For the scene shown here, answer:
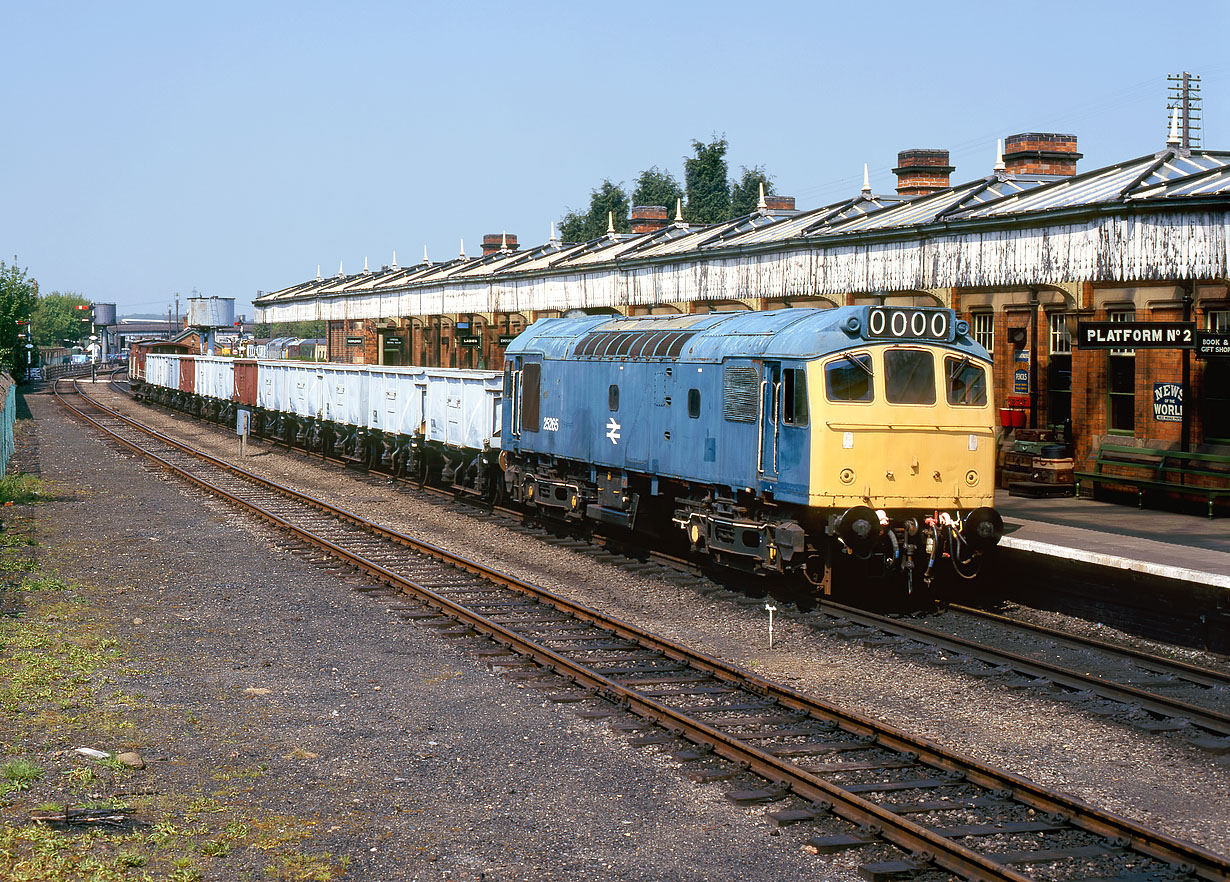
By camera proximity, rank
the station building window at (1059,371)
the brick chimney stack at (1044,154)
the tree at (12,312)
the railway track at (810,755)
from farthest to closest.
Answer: the tree at (12,312) → the brick chimney stack at (1044,154) → the station building window at (1059,371) → the railway track at (810,755)

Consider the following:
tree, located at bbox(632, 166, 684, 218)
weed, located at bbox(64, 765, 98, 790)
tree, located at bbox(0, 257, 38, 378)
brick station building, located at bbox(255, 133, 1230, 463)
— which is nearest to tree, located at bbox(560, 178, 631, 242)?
tree, located at bbox(632, 166, 684, 218)

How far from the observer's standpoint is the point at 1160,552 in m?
15.8

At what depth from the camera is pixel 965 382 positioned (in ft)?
51.1

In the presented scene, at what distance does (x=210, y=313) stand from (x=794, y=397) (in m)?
76.7

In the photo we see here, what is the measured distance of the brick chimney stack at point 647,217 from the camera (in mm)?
53062

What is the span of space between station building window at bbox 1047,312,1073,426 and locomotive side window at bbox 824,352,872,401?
1002 cm

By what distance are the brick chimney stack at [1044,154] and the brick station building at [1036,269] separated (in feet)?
0.10

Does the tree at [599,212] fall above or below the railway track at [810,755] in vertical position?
above

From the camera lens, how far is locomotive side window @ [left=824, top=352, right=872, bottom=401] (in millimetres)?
14938

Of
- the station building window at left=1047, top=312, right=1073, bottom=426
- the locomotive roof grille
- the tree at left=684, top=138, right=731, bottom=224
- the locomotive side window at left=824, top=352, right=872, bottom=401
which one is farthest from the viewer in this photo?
the tree at left=684, top=138, right=731, bottom=224

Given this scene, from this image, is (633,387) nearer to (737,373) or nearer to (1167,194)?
(737,373)

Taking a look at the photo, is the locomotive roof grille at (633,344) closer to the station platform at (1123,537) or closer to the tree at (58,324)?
the station platform at (1123,537)

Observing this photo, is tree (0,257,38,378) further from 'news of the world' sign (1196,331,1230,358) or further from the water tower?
'news of the world' sign (1196,331,1230,358)

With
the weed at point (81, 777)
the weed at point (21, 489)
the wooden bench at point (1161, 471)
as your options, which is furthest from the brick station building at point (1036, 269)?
the weed at point (81, 777)
